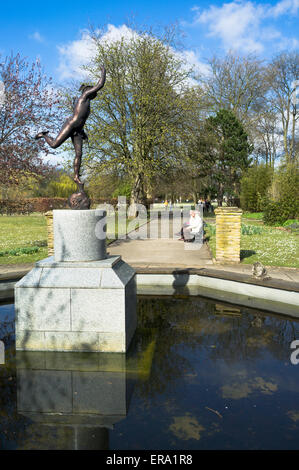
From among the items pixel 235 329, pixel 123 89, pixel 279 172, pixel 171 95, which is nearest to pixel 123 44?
pixel 123 89

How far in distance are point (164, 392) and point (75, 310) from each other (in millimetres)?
1522

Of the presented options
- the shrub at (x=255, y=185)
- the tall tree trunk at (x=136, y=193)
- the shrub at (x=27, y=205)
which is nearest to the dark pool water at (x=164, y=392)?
the tall tree trunk at (x=136, y=193)

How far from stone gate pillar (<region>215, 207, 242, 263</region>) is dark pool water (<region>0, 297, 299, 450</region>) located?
13.9 ft

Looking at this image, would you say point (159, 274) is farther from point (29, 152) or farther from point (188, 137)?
point (188, 137)

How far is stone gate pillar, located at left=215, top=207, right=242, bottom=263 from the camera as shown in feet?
30.0

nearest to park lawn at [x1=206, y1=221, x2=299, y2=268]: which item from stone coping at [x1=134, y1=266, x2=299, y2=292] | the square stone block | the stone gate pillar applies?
the stone gate pillar

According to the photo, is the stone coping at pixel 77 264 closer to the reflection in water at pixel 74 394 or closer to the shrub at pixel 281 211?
the reflection in water at pixel 74 394

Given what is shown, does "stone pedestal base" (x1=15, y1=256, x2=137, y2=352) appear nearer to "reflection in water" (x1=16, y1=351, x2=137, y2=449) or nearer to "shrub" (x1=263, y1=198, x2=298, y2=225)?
"reflection in water" (x1=16, y1=351, x2=137, y2=449)

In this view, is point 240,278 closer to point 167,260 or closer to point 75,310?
point 75,310

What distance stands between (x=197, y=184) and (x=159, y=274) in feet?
145

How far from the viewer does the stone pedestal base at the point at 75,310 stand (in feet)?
13.7

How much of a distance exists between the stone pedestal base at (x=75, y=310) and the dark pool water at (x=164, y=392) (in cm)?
17

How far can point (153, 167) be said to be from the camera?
84.1ft
